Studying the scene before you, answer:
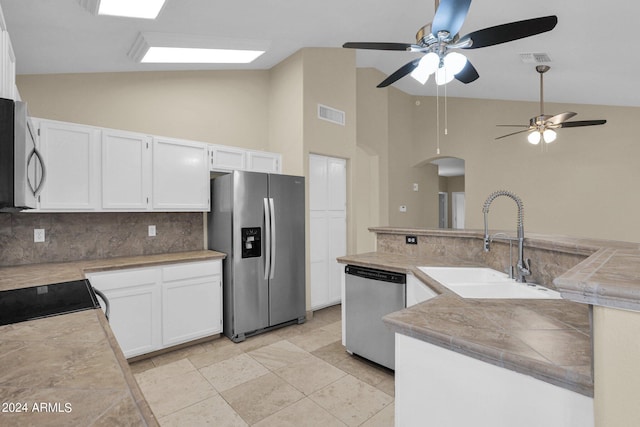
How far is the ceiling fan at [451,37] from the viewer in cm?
188

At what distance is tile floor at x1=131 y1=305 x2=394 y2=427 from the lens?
6.80ft

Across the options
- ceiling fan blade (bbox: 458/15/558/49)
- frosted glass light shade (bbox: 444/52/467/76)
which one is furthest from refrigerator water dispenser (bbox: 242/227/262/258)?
ceiling fan blade (bbox: 458/15/558/49)

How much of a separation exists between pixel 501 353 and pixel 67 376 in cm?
119

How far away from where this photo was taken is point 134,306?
8.97 ft

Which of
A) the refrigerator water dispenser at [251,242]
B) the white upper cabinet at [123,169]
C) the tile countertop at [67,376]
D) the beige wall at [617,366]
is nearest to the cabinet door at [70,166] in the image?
the white upper cabinet at [123,169]

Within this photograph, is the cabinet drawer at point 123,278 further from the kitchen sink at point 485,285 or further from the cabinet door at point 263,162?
the kitchen sink at point 485,285

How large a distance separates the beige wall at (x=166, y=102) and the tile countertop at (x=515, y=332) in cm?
331

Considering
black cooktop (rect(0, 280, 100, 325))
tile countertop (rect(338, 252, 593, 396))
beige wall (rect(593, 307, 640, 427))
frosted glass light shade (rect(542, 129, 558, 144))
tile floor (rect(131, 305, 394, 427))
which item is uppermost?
frosted glass light shade (rect(542, 129, 558, 144))

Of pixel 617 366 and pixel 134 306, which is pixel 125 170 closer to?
pixel 134 306

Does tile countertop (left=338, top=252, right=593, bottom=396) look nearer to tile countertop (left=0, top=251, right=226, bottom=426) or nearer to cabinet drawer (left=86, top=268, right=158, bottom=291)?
tile countertop (left=0, top=251, right=226, bottom=426)

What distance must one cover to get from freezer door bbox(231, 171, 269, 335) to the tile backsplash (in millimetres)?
704

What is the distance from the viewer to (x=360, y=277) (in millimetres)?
2660

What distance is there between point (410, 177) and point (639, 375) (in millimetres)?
6243

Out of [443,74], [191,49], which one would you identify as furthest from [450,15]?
[191,49]
